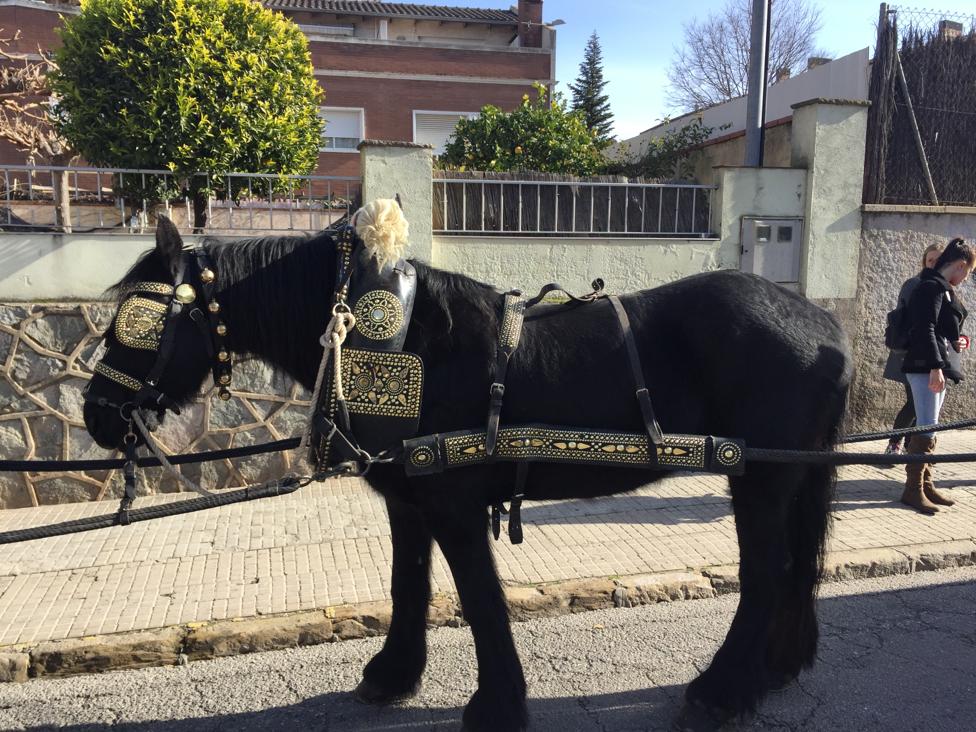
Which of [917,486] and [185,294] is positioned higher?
[185,294]

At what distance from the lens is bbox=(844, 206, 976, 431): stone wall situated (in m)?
6.77

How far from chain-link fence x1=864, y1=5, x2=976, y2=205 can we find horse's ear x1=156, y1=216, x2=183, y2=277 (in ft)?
21.9

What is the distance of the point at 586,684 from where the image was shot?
307 centimetres

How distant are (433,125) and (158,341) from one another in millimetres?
17313

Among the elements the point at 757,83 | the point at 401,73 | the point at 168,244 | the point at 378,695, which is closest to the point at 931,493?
the point at 757,83

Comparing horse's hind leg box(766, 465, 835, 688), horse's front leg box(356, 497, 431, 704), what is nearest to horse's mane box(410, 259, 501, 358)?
horse's front leg box(356, 497, 431, 704)

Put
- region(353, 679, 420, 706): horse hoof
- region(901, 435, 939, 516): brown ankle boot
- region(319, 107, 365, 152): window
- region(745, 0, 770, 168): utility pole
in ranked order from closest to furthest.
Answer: region(353, 679, 420, 706): horse hoof < region(901, 435, 939, 516): brown ankle boot < region(745, 0, 770, 168): utility pole < region(319, 107, 365, 152): window

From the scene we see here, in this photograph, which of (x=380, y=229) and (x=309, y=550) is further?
(x=309, y=550)

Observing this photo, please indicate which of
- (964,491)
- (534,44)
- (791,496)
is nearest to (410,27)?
(534,44)

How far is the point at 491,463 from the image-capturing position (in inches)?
95.7

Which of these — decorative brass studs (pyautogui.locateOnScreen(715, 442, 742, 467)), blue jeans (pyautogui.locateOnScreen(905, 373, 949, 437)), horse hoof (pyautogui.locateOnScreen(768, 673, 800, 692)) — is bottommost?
horse hoof (pyautogui.locateOnScreen(768, 673, 800, 692))

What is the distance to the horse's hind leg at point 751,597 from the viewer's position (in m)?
2.67

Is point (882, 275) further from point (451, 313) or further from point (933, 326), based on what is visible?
point (451, 313)

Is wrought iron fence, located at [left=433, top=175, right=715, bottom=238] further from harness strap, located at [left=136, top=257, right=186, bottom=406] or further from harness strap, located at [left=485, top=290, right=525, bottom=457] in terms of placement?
harness strap, located at [left=136, top=257, right=186, bottom=406]
